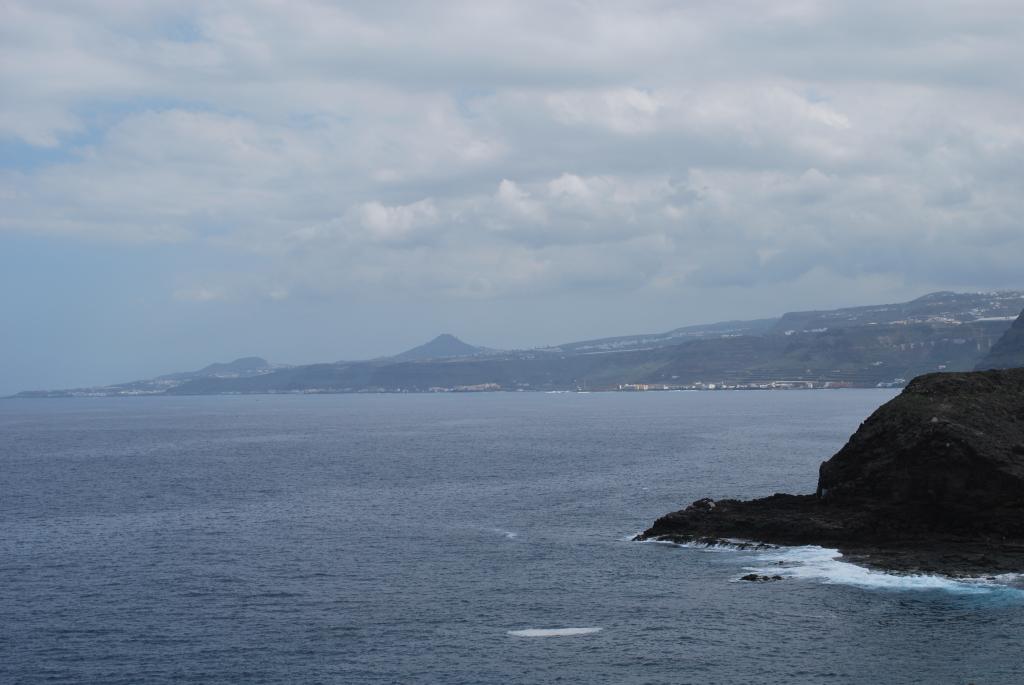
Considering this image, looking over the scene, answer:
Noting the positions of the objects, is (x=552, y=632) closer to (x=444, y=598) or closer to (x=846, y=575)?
(x=444, y=598)

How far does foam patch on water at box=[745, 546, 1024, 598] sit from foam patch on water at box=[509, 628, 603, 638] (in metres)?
16.1

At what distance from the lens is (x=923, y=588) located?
185 ft

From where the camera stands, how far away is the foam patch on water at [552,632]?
49438 millimetres

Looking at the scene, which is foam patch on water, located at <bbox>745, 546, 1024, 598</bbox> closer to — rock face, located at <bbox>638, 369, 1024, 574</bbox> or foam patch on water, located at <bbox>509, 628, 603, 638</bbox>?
rock face, located at <bbox>638, 369, 1024, 574</bbox>

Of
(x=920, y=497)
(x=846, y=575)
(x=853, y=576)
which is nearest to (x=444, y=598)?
(x=846, y=575)

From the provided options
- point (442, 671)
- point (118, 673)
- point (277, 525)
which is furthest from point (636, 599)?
point (277, 525)

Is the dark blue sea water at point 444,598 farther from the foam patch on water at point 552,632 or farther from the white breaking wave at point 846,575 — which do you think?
the foam patch on water at point 552,632

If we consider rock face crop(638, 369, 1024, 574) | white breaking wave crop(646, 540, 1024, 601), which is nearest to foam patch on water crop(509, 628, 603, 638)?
white breaking wave crop(646, 540, 1024, 601)

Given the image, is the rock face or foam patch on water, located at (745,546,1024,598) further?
the rock face

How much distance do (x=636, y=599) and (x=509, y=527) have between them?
25514 millimetres

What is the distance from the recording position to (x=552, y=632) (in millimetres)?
50000

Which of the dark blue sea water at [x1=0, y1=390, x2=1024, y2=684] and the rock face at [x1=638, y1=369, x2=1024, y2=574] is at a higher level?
the rock face at [x1=638, y1=369, x2=1024, y2=574]

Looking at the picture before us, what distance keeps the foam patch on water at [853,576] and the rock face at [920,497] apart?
1812 mm

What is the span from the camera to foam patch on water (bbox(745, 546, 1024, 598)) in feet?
185
